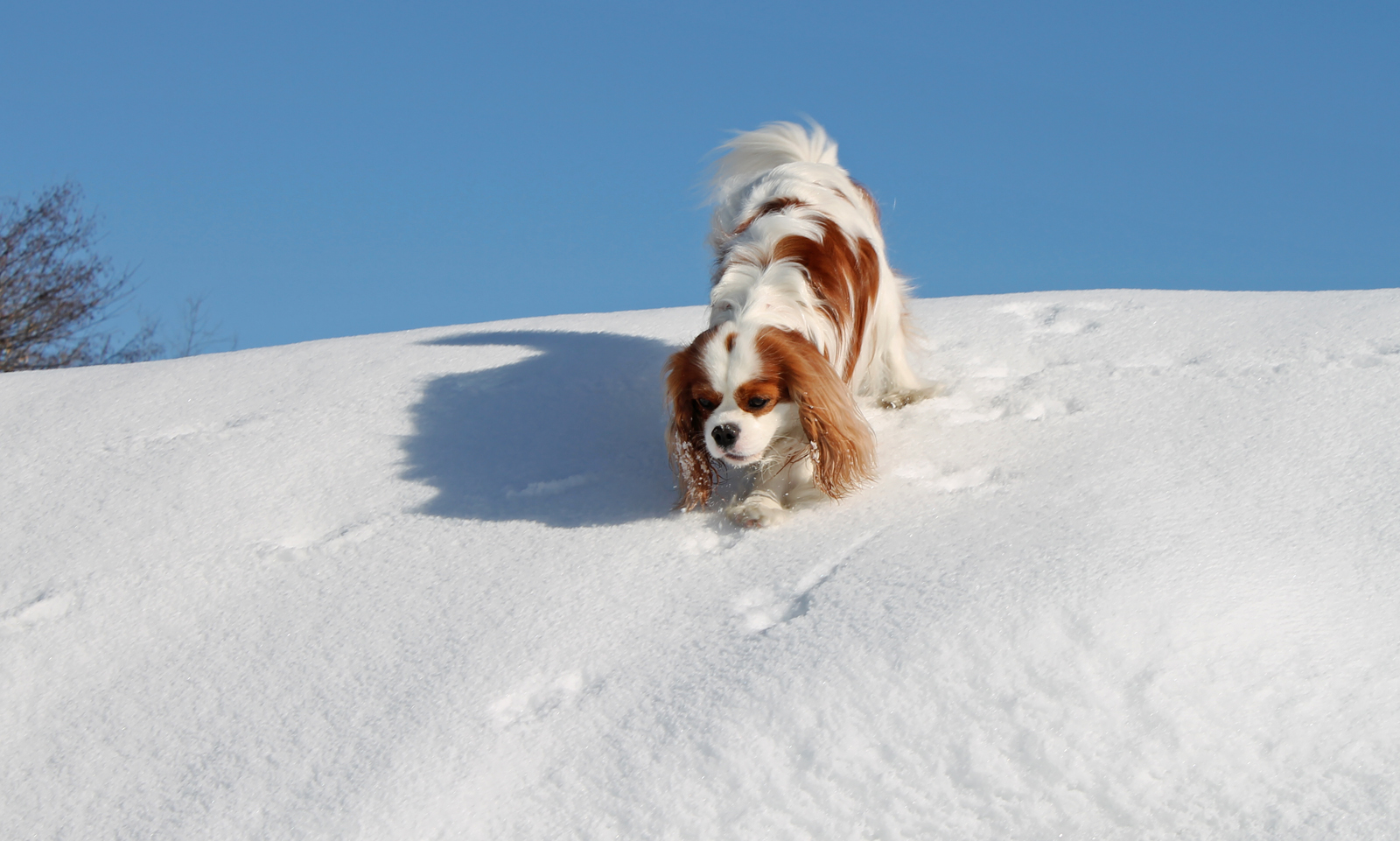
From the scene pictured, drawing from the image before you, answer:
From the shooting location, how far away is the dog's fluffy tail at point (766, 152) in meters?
4.19

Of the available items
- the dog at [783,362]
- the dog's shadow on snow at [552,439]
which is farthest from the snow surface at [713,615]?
the dog at [783,362]

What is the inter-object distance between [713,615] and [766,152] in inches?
92.0

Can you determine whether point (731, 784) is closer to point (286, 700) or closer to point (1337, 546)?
point (286, 700)

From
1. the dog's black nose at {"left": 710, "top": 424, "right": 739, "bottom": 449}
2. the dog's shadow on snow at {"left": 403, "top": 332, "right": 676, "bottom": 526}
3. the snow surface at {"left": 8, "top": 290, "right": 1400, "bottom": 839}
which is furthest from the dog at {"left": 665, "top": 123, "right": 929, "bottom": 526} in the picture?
the dog's shadow on snow at {"left": 403, "top": 332, "right": 676, "bottom": 526}

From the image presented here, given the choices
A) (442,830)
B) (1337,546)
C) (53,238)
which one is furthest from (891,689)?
(53,238)

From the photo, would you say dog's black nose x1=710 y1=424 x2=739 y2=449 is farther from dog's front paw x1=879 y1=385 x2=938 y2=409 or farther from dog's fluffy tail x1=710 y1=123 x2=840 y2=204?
dog's fluffy tail x1=710 y1=123 x2=840 y2=204

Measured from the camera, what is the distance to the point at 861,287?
338 centimetres

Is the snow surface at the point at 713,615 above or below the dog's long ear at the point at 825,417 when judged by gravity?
below

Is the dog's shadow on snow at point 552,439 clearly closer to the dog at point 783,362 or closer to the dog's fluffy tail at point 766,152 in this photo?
the dog at point 783,362

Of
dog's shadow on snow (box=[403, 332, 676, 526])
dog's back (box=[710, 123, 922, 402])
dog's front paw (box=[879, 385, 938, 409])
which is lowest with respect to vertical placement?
dog's shadow on snow (box=[403, 332, 676, 526])

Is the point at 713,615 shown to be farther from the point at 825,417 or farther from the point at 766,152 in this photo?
the point at 766,152

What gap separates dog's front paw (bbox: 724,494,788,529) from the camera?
2.92m

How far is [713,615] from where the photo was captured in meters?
2.47

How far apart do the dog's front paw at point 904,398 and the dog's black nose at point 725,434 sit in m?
1.07
